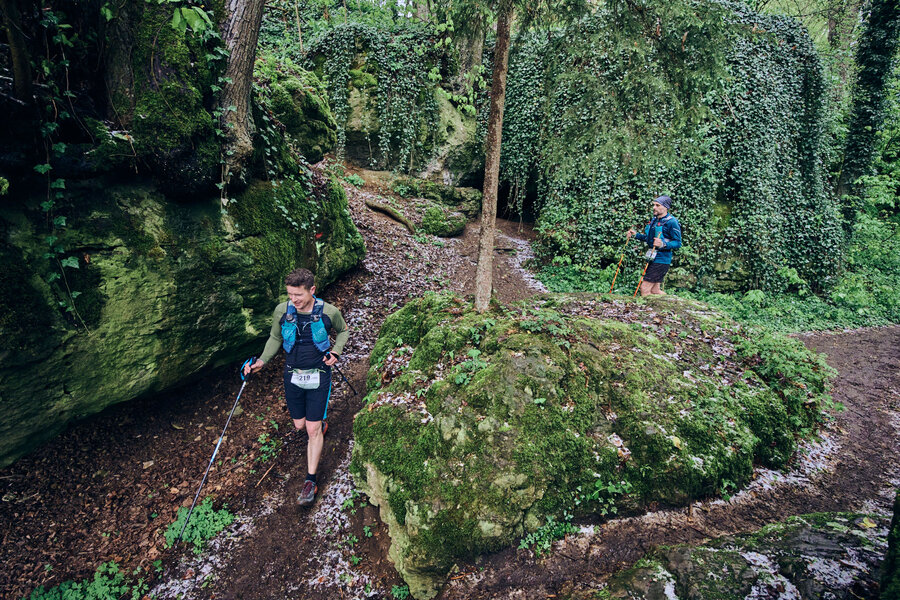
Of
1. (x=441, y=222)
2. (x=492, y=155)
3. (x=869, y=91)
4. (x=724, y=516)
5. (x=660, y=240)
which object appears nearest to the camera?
(x=724, y=516)

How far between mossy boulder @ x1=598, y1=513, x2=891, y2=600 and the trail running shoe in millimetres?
2969

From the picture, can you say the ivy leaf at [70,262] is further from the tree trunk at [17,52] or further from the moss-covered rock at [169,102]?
the tree trunk at [17,52]

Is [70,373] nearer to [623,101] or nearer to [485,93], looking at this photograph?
[623,101]

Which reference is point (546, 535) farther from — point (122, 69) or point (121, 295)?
point (122, 69)

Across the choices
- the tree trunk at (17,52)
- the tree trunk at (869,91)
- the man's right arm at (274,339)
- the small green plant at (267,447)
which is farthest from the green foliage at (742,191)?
the tree trunk at (17,52)

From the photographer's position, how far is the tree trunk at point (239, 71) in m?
4.24

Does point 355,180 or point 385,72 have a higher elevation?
point 385,72

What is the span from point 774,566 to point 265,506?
4640mm

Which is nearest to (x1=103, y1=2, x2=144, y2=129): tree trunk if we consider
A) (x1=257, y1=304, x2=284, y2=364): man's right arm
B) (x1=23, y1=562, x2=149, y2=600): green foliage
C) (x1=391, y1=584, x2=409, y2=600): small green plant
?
(x1=257, y1=304, x2=284, y2=364): man's right arm

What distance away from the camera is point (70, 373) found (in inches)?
141

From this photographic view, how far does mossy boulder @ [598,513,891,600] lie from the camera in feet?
7.38

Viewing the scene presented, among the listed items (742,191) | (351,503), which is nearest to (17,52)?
(351,503)

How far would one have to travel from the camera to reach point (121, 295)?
3816 millimetres

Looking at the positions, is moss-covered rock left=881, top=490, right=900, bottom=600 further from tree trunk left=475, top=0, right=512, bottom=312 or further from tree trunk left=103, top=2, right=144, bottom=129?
tree trunk left=103, top=2, right=144, bottom=129
